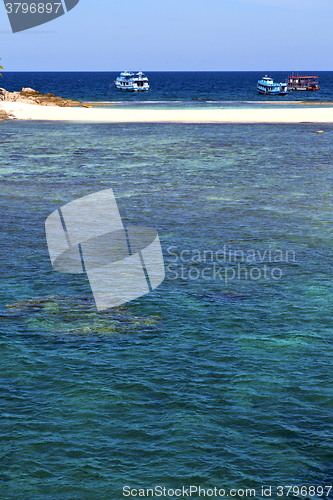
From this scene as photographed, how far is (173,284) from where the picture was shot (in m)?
14.1

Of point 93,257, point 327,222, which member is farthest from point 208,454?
point 327,222

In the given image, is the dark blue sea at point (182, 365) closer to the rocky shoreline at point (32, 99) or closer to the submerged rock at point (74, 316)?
the submerged rock at point (74, 316)

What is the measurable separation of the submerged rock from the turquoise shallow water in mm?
43

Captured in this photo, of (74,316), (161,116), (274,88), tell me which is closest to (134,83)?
(274,88)

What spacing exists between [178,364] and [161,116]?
194ft

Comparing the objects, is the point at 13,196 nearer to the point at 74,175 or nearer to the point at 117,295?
the point at 74,175

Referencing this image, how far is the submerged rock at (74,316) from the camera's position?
1161cm

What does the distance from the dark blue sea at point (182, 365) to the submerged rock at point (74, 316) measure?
1.7 inches

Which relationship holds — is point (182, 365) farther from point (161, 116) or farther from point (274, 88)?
point (274, 88)

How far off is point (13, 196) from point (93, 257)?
9.80 metres

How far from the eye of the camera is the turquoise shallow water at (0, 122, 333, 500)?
303 inches

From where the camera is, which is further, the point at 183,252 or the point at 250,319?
the point at 183,252

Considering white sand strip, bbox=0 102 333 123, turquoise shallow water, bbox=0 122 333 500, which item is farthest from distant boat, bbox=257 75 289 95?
turquoise shallow water, bbox=0 122 333 500

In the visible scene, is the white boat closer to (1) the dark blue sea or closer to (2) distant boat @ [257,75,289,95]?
(2) distant boat @ [257,75,289,95]
